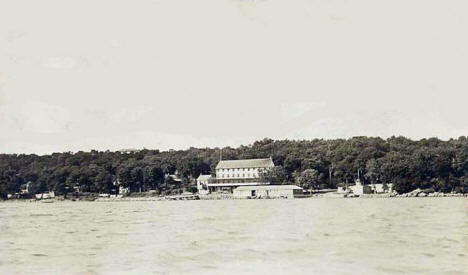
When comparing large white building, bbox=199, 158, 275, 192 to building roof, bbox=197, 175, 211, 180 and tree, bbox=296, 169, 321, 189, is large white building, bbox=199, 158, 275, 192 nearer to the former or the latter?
building roof, bbox=197, 175, 211, 180

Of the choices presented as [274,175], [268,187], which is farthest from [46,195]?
[274,175]

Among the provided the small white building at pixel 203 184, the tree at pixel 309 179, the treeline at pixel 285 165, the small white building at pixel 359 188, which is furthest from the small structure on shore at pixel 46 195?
the small white building at pixel 359 188

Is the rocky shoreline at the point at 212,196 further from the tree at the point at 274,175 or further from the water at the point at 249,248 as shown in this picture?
the water at the point at 249,248

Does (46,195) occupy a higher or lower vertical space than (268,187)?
lower

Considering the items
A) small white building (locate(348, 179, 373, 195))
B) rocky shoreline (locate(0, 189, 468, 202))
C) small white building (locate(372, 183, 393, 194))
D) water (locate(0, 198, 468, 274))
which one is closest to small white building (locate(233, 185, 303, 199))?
rocky shoreline (locate(0, 189, 468, 202))

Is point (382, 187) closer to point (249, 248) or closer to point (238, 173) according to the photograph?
point (238, 173)

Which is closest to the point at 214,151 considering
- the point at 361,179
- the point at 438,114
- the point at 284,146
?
the point at 284,146

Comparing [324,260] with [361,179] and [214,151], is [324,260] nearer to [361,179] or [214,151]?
[214,151]
